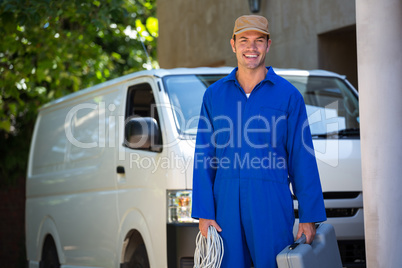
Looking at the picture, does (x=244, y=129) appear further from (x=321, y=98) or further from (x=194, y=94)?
(x=321, y=98)

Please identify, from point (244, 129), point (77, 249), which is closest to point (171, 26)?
point (77, 249)

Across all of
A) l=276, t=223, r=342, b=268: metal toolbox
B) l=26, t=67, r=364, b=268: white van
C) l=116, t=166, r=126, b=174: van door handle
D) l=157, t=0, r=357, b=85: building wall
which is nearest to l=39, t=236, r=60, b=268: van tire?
l=26, t=67, r=364, b=268: white van

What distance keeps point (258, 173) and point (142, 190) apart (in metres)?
2.25

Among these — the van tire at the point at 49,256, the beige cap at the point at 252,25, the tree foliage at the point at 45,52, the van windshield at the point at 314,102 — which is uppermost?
the tree foliage at the point at 45,52

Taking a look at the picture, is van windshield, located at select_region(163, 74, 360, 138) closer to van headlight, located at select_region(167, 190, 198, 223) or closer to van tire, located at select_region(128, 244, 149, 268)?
van headlight, located at select_region(167, 190, 198, 223)

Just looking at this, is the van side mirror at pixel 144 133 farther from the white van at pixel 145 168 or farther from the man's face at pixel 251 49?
the man's face at pixel 251 49

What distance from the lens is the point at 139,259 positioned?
637 cm

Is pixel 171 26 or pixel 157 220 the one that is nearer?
pixel 157 220

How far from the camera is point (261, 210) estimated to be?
13.7ft

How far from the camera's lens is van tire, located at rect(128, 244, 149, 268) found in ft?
20.5

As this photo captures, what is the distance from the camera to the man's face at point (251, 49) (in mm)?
4367

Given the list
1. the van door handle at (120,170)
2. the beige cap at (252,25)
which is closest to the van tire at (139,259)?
the van door handle at (120,170)

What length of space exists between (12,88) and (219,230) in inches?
301

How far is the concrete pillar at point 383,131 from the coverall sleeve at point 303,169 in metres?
0.96
